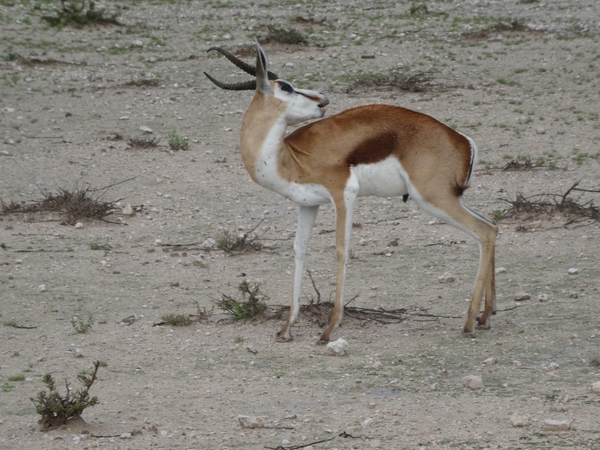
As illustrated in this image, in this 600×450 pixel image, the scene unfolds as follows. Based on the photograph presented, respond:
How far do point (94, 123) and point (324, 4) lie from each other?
8.34 metres

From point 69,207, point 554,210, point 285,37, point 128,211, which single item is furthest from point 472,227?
point 285,37

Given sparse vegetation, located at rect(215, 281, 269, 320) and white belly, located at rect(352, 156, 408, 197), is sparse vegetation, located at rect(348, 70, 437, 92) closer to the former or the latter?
sparse vegetation, located at rect(215, 281, 269, 320)

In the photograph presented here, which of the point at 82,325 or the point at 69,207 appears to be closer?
the point at 82,325

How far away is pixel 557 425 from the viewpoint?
4.96 m

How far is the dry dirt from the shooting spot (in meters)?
5.48

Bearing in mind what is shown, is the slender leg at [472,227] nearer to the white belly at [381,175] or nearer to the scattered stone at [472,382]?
the white belly at [381,175]

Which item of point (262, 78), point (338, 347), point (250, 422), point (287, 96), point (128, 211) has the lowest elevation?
point (128, 211)

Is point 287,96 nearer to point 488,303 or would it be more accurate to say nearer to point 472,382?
point 488,303

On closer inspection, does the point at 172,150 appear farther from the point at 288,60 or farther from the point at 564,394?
the point at 564,394

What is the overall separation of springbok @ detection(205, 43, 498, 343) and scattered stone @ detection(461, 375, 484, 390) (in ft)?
3.23

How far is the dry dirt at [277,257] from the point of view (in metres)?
5.48

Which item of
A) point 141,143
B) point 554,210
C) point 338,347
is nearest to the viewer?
point 338,347

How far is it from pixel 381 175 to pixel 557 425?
224 cm

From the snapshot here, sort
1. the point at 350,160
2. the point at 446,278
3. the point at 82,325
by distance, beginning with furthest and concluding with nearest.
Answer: the point at 446,278 → the point at 82,325 → the point at 350,160
